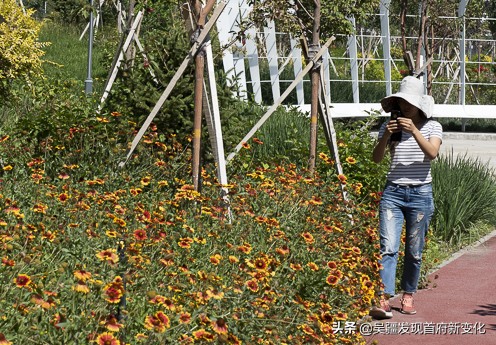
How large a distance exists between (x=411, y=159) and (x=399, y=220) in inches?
16.2

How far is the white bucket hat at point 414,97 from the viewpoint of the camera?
728 cm

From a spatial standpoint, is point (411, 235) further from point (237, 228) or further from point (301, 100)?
point (301, 100)

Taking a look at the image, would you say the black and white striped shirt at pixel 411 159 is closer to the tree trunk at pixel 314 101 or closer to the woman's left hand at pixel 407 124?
the woman's left hand at pixel 407 124

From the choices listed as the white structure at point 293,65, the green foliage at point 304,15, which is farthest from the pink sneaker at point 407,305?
the white structure at point 293,65

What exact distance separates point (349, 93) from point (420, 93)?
59.2 feet

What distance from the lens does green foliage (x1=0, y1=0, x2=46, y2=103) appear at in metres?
11.3

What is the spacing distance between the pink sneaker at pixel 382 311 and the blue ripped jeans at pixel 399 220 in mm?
119

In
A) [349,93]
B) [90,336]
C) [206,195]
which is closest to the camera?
[90,336]

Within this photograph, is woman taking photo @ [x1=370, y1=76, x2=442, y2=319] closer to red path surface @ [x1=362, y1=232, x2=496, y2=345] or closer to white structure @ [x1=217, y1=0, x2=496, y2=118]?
red path surface @ [x1=362, y1=232, x2=496, y2=345]

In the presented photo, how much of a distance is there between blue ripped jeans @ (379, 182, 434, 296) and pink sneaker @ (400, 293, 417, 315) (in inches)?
1.9

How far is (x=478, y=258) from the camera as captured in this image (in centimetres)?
987

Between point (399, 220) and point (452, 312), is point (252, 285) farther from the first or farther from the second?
point (452, 312)

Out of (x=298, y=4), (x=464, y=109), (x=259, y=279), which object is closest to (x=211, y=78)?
(x=298, y=4)

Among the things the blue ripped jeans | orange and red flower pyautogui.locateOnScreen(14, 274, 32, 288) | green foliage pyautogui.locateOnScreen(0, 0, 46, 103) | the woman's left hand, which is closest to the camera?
the woman's left hand
